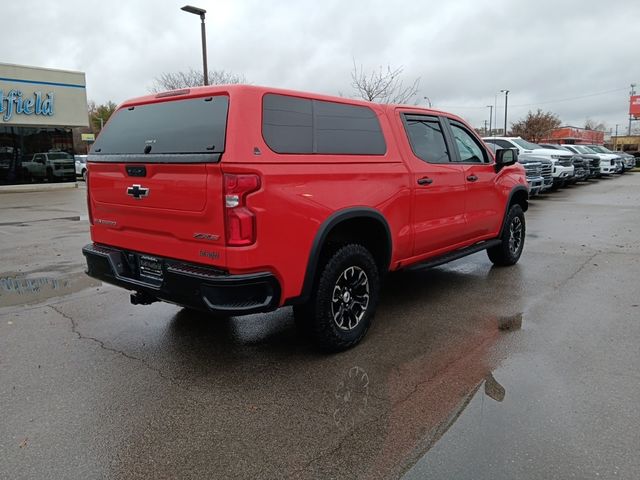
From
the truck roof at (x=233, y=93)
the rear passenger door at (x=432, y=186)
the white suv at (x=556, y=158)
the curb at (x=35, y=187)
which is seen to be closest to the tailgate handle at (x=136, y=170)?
the truck roof at (x=233, y=93)

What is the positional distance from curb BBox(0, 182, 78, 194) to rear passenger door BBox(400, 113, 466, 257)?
21.7 metres

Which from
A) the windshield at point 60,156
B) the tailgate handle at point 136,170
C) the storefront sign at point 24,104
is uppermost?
the storefront sign at point 24,104

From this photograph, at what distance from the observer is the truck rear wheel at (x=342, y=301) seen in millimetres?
3750

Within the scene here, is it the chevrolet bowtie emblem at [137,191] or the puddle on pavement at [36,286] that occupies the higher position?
the chevrolet bowtie emblem at [137,191]

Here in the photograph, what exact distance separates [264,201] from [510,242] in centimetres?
459

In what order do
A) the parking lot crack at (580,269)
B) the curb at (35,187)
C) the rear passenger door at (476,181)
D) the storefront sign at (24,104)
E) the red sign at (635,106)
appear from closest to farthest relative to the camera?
the rear passenger door at (476,181), the parking lot crack at (580,269), the storefront sign at (24,104), the curb at (35,187), the red sign at (635,106)

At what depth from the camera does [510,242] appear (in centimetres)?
675

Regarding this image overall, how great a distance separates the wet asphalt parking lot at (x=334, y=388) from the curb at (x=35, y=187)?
1861 centimetres

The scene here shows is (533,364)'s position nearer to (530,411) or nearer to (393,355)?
(530,411)

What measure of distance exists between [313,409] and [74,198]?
1796 centimetres

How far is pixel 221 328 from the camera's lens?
4594mm

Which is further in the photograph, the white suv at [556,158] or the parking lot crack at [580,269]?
the white suv at [556,158]

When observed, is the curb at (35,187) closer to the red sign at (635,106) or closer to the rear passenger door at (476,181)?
the rear passenger door at (476,181)

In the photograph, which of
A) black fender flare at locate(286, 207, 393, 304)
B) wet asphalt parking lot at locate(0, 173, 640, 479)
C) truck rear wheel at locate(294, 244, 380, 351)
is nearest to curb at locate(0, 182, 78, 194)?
wet asphalt parking lot at locate(0, 173, 640, 479)
